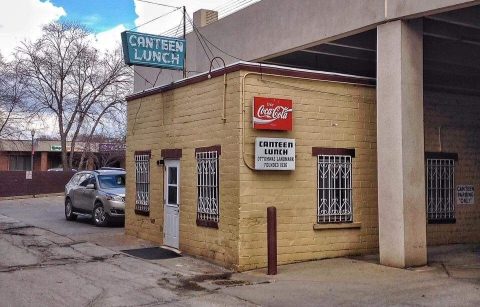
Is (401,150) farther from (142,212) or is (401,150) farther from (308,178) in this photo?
(142,212)

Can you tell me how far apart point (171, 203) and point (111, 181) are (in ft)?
21.0

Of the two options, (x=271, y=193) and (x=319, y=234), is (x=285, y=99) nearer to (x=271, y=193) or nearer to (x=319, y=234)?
(x=271, y=193)

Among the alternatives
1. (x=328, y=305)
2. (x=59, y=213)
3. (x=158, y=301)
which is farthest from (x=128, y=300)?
(x=59, y=213)

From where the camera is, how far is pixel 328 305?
26.5 feet

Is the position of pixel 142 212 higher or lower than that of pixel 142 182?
lower

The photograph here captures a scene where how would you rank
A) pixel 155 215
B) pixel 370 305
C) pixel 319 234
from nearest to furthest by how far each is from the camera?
pixel 370 305, pixel 319 234, pixel 155 215

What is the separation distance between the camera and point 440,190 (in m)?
13.8

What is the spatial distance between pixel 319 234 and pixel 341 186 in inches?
46.4

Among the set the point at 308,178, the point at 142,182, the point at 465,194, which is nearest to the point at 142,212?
the point at 142,182

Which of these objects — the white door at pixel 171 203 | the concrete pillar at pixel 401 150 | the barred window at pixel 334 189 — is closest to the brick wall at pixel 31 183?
the white door at pixel 171 203

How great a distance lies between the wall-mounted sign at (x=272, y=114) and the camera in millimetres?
10898

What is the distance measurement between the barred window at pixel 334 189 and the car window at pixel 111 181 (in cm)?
904

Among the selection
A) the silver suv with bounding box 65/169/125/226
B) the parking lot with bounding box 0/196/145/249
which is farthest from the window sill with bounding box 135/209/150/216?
the silver suv with bounding box 65/169/125/226

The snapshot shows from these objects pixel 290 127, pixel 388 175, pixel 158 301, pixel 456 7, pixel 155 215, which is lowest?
pixel 158 301
